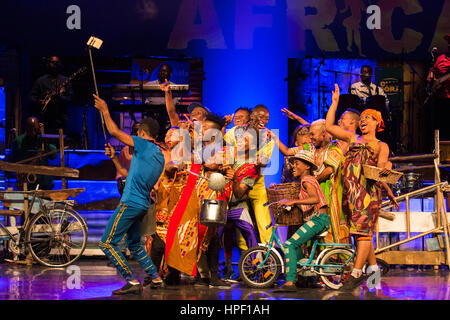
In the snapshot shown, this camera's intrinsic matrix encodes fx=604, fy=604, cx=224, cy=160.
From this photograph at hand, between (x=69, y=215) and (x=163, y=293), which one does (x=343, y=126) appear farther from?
(x=69, y=215)

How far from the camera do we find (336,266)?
5895 mm

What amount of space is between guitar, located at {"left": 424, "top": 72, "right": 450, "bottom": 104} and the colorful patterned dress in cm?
403

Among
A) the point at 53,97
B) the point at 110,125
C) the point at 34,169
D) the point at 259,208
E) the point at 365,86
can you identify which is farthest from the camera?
the point at 365,86

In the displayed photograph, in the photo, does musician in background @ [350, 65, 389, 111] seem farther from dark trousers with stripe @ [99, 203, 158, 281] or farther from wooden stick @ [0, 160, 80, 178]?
dark trousers with stripe @ [99, 203, 158, 281]

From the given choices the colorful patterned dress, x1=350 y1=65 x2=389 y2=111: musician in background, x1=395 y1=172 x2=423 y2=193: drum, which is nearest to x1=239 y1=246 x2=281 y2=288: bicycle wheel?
the colorful patterned dress

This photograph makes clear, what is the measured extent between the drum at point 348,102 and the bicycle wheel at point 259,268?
434cm

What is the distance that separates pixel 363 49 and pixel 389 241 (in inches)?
137

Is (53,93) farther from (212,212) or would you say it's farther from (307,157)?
(307,157)

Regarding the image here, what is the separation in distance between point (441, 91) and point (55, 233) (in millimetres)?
6366

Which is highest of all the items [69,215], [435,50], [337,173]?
[435,50]

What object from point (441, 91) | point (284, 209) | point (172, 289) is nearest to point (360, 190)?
point (284, 209)

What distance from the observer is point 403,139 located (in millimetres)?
9953
